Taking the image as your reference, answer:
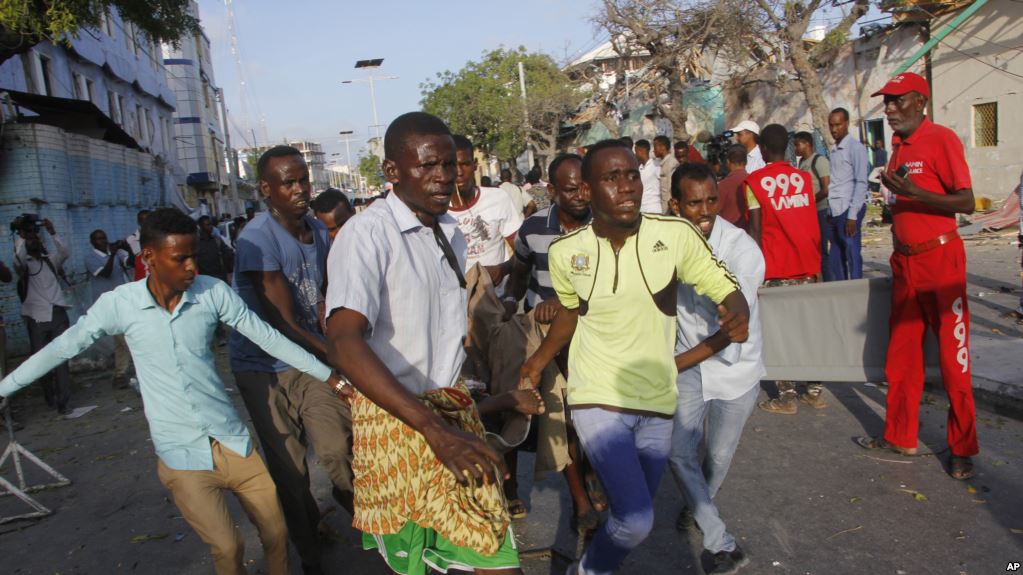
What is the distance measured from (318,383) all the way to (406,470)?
5.17 feet

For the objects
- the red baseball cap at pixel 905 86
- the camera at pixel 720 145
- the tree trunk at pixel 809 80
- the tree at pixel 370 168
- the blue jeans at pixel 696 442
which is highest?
the tree at pixel 370 168

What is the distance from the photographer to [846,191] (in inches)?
307

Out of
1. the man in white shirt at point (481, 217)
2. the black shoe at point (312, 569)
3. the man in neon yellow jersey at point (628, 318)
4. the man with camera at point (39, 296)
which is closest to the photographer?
the man in neon yellow jersey at point (628, 318)

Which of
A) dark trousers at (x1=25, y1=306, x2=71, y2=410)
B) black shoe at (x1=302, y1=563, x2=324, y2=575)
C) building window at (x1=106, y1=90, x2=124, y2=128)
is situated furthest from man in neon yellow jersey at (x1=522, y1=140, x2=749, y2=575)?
building window at (x1=106, y1=90, x2=124, y2=128)

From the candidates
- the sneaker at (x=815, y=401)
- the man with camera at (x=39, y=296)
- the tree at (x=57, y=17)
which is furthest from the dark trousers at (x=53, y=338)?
the sneaker at (x=815, y=401)

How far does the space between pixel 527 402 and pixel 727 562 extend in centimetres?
138

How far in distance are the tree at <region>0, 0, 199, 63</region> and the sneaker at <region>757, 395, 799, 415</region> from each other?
349 inches

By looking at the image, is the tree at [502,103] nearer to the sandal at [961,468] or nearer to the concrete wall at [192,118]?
the concrete wall at [192,118]

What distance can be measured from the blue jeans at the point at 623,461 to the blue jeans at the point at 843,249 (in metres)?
5.60

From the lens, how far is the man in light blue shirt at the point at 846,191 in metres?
7.70

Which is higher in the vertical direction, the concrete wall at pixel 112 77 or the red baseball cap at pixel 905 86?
the concrete wall at pixel 112 77

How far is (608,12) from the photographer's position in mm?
21156

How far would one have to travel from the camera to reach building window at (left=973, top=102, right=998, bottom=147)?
16219 millimetres

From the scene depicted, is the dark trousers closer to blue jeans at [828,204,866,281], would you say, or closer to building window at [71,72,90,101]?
blue jeans at [828,204,866,281]
